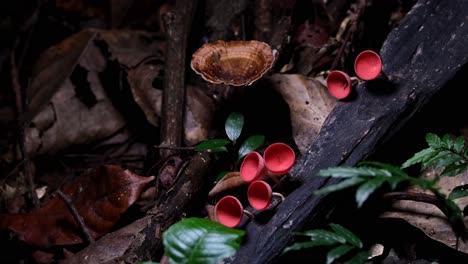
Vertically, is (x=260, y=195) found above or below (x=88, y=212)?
above

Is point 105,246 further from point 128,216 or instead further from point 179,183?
point 179,183

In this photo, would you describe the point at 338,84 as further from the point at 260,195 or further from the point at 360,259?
the point at 360,259

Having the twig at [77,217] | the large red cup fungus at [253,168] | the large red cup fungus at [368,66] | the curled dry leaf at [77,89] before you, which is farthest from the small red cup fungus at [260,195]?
the curled dry leaf at [77,89]

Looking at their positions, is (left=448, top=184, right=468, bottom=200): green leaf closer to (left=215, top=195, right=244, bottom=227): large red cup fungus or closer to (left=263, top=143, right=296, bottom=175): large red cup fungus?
(left=263, top=143, right=296, bottom=175): large red cup fungus

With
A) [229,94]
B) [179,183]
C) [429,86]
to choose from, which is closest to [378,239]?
[429,86]

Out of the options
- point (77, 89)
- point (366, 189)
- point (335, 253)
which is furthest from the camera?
point (77, 89)

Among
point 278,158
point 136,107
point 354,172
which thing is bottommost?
point 136,107

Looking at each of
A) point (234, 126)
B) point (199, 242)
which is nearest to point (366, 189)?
point (199, 242)

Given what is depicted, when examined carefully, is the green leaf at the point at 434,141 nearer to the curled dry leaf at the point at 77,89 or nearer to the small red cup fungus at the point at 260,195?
the small red cup fungus at the point at 260,195
